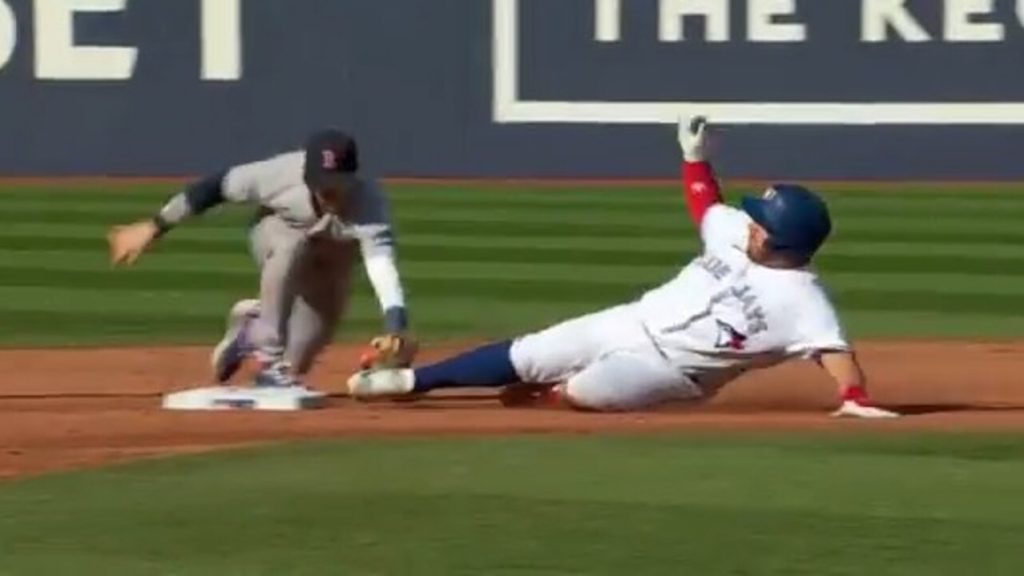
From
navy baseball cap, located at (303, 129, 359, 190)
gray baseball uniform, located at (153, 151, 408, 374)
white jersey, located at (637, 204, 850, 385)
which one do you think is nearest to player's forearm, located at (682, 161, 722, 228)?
white jersey, located at (637, 204, 850, 385)

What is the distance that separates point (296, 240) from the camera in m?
8.66

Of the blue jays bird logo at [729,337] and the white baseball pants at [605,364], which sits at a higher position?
the blue jays bird logo at [729,337]

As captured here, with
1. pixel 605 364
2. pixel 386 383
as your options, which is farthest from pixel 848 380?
pixel 386 383

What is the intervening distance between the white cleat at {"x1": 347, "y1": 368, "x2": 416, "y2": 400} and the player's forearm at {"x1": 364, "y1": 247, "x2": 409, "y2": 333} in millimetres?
355

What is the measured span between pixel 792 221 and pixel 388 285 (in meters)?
1.33

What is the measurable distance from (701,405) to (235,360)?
1.69 m

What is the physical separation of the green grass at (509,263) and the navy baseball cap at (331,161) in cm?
290

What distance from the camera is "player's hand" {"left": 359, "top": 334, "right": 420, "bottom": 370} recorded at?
8.27 metres

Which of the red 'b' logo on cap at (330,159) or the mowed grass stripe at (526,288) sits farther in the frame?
the mowed grass stripe at (526,288)

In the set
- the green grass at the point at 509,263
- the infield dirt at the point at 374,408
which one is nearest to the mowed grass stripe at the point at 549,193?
the green grass at the point at 509,263

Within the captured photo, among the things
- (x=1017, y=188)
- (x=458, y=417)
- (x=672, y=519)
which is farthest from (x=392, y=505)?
(x=1017, y=188)

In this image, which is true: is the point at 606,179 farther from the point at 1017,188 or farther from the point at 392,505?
the point at 392,505

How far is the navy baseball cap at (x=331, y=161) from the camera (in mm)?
8289

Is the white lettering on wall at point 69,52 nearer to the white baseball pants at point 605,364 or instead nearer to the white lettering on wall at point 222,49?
the white lettering on wall at point 222,49
